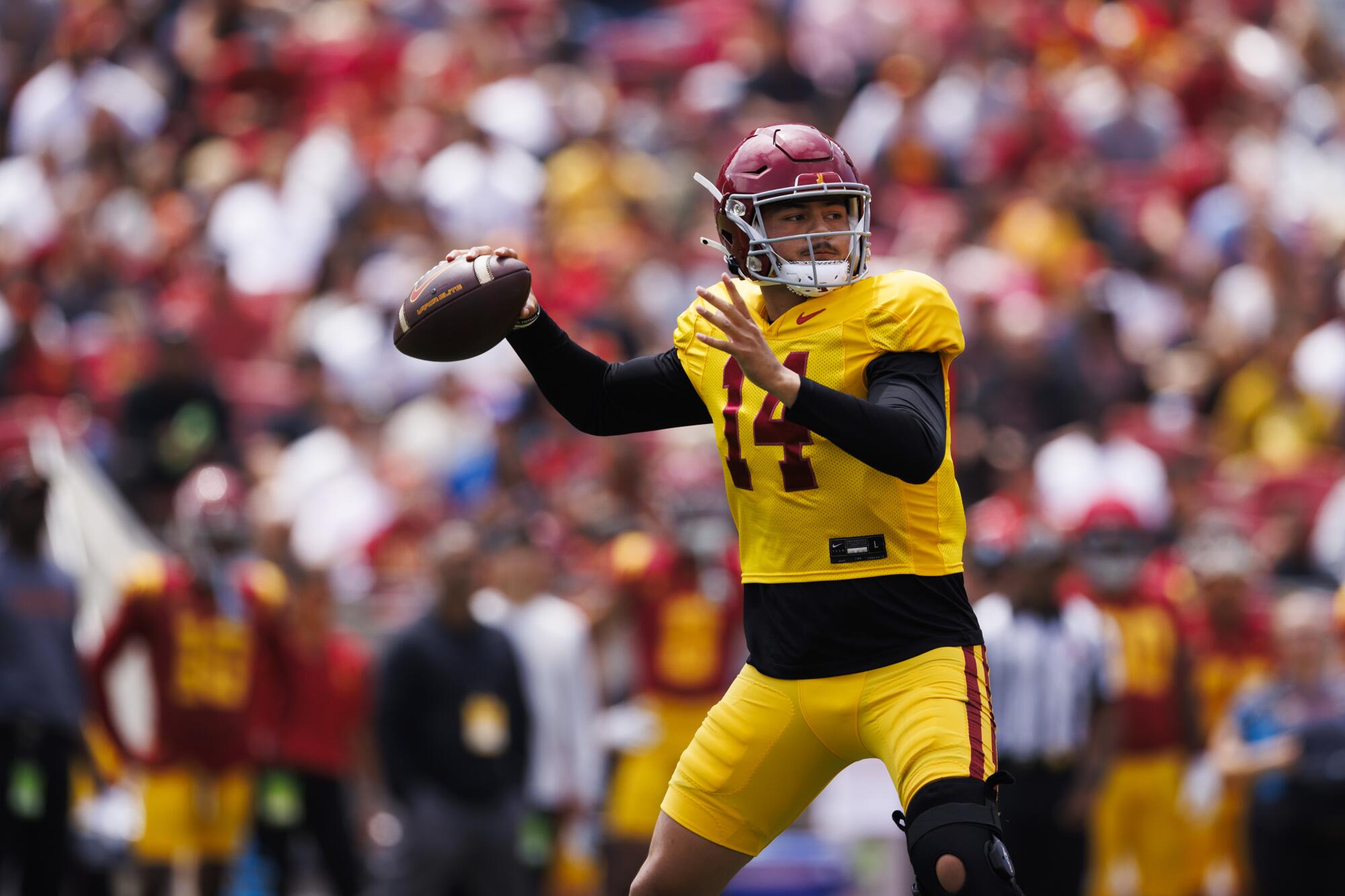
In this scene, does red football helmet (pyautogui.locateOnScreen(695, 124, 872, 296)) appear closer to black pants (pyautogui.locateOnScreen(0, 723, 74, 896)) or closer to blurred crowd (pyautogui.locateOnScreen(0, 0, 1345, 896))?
blurred crowd (pyautogui.locateOnScreen(0, 0, 1345, 896))

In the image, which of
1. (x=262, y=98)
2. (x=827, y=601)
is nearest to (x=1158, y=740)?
(x=827, y=601)

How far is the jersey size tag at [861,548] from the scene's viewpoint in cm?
443

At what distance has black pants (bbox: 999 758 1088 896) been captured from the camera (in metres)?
8.52

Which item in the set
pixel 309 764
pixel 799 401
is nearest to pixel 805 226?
pixel 799 401

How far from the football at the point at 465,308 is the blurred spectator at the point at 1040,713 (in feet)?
13.8

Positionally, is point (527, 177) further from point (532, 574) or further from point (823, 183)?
point (823, 183)

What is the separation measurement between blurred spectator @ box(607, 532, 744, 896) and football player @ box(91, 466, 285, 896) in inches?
67.0

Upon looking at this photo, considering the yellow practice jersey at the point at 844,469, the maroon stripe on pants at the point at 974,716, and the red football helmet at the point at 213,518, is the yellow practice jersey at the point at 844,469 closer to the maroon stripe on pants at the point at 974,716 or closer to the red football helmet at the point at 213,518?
the maroon stripe on pants at the point at 974,716

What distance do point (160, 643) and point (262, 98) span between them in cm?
665

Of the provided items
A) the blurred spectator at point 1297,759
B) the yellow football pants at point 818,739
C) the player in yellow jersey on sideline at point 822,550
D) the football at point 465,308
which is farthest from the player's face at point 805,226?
the blurred spectator at point 1297,759

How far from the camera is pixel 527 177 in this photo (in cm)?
1323

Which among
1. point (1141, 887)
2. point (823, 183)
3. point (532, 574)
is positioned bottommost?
point (1141, 887)

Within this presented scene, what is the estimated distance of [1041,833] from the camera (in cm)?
854

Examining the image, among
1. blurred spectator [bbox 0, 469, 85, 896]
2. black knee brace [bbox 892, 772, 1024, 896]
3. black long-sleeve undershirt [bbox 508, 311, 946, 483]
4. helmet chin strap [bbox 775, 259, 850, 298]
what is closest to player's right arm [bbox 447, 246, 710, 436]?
black long-sleeve undershirt [bbox 508, 311, 946, 483]
